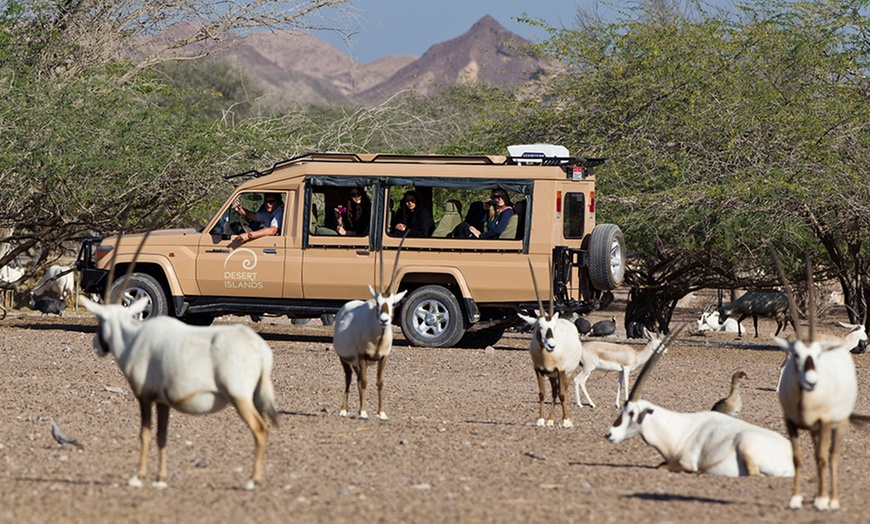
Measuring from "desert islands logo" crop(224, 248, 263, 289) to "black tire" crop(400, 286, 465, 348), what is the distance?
2.35 meters

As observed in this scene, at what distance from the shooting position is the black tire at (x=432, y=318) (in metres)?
20.0

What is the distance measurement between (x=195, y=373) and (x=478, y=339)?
14411 millimetres

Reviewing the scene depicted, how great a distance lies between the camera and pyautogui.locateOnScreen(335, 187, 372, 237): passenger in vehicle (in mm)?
19844

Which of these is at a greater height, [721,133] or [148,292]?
[721,133]

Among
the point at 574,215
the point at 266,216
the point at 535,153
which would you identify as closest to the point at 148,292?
the point at 266,216

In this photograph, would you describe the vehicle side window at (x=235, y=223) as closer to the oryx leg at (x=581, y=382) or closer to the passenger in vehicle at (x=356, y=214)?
the passenger in vehicle at (x=356, y=214)

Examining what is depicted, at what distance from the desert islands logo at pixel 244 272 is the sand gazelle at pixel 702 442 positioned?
36.5 feet

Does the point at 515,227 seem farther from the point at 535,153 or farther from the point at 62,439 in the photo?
the point at 62,439

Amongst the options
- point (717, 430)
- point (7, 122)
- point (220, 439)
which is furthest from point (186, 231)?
point (717, 430)

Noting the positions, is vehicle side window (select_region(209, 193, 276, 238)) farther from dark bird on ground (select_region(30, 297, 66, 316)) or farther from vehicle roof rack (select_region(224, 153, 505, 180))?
dark bird on ground (select_region(30, 297, 66, 316))

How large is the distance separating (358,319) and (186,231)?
879 cm

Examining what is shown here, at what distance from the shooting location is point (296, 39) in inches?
1062

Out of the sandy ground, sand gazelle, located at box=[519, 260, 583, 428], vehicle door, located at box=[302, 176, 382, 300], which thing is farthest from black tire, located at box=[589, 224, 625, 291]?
sand gazelle, located at box=[519, 260, 583, 428]

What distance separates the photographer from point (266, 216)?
66.1 ft
